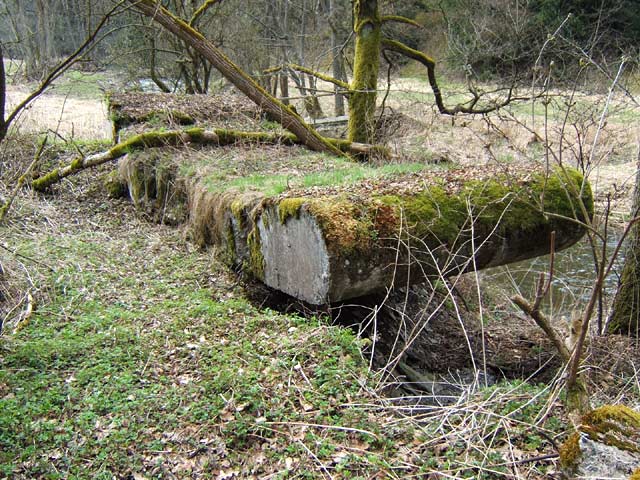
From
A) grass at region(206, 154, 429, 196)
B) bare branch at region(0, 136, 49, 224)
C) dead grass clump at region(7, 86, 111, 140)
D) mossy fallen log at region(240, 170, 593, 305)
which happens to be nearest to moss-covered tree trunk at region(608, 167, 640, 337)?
mossy fallen log at region(240, 170, 593, 305)

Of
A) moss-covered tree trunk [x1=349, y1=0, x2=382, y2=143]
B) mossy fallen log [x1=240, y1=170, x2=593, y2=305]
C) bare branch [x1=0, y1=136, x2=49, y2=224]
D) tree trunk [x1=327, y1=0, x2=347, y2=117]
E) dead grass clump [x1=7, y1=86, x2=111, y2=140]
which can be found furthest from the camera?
tree trunk [x1=327, y1=0, x2=347, y2=117]

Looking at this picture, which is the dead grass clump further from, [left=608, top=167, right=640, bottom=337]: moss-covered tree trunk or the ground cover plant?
[left=608, top=167, right=640, bottom=337]: moss-covered tree trunk

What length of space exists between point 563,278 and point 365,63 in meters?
5.11

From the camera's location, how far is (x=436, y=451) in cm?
329

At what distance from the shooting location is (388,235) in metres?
4.93

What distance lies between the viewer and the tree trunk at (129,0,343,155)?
28.0ft

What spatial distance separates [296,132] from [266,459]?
6.46 metres

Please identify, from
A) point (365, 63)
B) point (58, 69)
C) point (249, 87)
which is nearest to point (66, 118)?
point (249, 87)

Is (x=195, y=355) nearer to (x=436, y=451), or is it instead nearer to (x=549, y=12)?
(x=436, y=451)

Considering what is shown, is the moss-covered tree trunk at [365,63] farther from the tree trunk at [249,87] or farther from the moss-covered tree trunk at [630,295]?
the moss-covered tree trunk at [630,295]

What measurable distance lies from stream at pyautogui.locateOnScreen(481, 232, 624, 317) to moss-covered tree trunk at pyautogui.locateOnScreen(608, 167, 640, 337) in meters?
1.58

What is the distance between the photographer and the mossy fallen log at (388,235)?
4.78 meters

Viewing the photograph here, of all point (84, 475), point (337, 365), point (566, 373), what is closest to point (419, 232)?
point (337, 365)

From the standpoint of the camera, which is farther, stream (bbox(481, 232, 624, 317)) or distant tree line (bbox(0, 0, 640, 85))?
distant tree line (bbox(0, 0, 640, 85))
